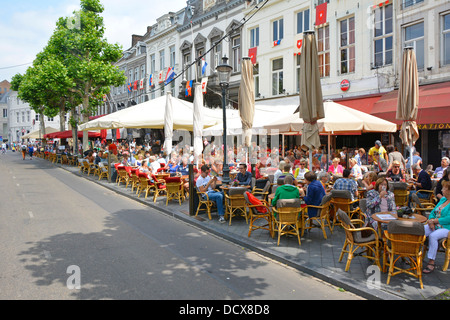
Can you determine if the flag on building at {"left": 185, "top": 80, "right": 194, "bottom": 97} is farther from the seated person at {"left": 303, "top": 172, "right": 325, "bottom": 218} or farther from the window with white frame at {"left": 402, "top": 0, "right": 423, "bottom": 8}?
the seated person at {"left": 303, "top": 172, "right": 325, "bottom": 218}

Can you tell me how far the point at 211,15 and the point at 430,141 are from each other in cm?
1846

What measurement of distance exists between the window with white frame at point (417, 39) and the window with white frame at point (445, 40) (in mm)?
804

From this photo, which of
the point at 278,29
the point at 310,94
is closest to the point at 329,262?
the point at 310,94

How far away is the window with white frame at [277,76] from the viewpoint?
71.6ft

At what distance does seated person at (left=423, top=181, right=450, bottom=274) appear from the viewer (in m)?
5.15

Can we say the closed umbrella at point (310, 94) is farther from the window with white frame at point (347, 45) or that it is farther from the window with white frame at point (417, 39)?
the window with white frame at point (347, 45)

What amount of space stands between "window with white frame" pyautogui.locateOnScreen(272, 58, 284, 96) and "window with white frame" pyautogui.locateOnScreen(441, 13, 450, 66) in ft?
30.2

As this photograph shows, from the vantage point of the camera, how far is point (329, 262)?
5633 mm

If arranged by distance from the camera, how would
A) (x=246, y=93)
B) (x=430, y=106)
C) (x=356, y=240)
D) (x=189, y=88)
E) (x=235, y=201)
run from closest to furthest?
(x=356, y=240) → (x=235, y=201) → (x=246, y=93) → (x=430, y=106) → (x=189, y=88)

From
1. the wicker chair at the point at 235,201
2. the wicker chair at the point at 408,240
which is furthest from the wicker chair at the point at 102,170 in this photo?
the wicker chair at the point at 408,240

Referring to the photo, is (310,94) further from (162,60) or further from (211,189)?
(162,60)

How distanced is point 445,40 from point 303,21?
8.00m

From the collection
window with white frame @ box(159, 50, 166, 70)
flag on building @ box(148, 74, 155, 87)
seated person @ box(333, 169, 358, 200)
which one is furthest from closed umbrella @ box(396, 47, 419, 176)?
flag on building @ box(148, 74, 155, 87)

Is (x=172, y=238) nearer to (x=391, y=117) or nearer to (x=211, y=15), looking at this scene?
(x=391, y=117)
